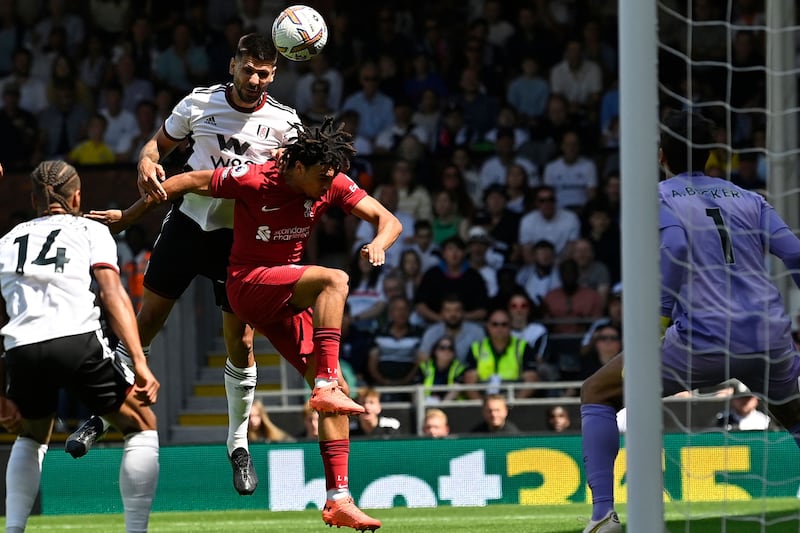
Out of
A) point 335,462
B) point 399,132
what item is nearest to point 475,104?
point 399,132

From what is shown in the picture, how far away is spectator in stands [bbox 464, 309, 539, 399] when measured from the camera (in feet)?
43.8

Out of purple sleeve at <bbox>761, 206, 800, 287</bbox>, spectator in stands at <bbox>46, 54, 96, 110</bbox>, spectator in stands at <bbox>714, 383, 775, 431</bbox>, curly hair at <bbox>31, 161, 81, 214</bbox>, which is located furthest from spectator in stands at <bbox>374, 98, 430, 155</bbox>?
curly hair at <bbox>31, 161, 81, 214</bbox>

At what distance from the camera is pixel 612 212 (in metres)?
14.9

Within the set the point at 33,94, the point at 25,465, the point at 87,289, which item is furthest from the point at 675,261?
the point at 33,94

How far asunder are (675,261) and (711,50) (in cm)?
1087

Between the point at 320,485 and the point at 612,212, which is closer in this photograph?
the point at 320,485

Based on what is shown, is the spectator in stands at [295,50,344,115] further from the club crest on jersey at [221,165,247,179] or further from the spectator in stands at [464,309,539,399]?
the club crest on jersey at [221,165,247,179]

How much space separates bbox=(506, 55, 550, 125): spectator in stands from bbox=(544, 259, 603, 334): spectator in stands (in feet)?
8.24

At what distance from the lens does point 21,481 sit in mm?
6758

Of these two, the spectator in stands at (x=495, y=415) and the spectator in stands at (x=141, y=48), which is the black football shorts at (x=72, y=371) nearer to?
the spectator in stands at (x=495, y=415)

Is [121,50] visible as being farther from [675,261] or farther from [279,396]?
[675,261]

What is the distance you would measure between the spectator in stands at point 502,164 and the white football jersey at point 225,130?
7339mm

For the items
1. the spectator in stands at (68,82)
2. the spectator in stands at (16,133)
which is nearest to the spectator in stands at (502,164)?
the spectator in stands at (68,82)

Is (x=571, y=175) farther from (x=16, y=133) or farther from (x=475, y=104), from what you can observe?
(x=16, y=133)
